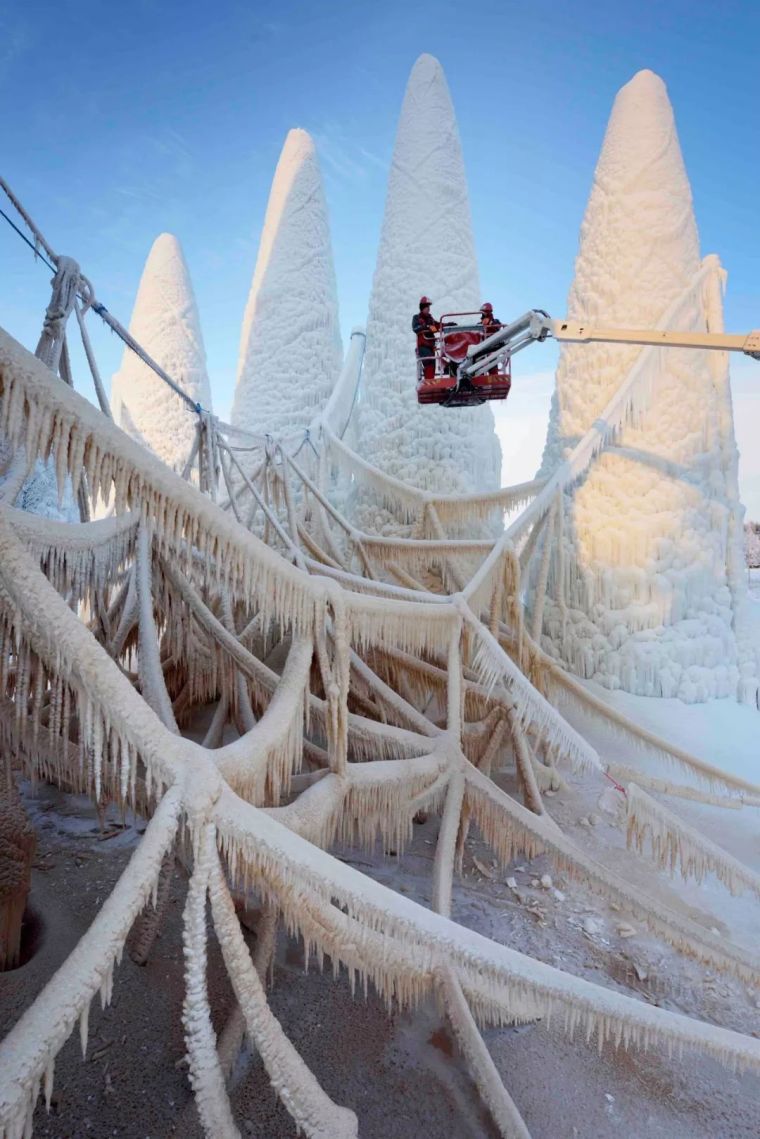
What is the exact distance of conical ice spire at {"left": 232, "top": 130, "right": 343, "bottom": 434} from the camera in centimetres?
841

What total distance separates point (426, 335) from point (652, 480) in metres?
2.30

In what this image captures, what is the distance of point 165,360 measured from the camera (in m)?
12.1

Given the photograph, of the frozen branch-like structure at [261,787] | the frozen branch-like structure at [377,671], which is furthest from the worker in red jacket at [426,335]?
the frozen branch-like structure at [261,787]

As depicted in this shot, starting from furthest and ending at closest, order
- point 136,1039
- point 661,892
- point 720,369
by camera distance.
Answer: point 720,369
point 661,892
point 136,1039

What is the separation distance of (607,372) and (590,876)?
424cm

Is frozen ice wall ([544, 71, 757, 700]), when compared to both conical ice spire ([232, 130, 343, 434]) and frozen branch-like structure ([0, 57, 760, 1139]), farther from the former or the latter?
conical ice spire ([232, 130, 343, 434])

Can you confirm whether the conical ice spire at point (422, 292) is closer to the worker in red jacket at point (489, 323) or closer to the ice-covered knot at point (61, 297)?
the worker in red jacket at point (489, 323)

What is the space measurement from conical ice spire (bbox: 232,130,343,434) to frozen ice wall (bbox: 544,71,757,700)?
420 cm

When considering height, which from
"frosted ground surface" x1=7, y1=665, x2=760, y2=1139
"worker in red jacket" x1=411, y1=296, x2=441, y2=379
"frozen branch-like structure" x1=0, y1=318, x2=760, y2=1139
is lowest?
"frosted ground surface" x1=7, y1=665, x2=760, y2=1139

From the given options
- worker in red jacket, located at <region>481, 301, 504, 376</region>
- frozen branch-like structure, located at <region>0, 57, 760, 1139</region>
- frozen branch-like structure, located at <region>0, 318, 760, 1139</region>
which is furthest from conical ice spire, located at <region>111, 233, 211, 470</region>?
frozen branch-like structure, located at <region>0, 318, 760, 1139</region>

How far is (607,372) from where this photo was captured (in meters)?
5.28

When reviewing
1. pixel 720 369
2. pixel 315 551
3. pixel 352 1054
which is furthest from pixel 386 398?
pixel 352 1054

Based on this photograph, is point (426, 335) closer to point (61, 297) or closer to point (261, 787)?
point (61, 297)

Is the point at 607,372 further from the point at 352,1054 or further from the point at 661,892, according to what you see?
the point at 352,1054
